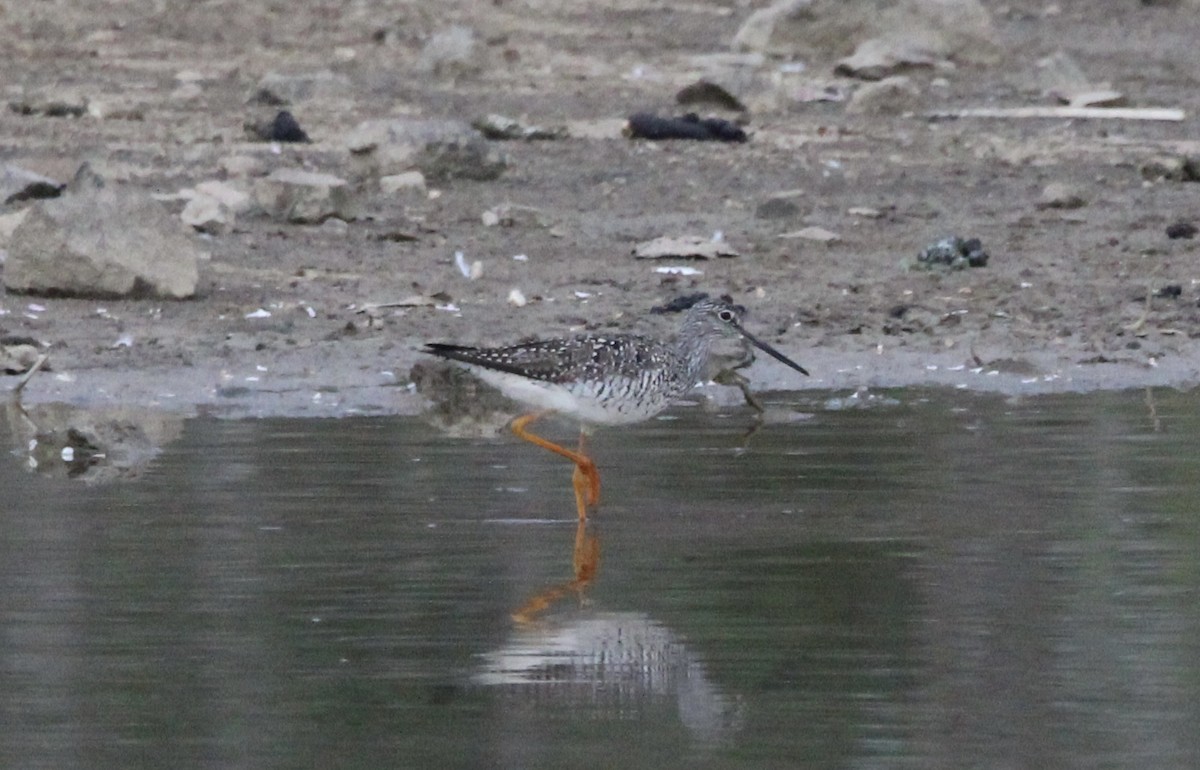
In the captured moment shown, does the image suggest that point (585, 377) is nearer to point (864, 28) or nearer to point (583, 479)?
point (583, 479)

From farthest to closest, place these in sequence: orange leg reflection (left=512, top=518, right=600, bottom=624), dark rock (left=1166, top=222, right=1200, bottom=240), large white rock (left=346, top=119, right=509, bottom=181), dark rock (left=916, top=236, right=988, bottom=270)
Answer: large white rock (left=346, top=119, right=509, bottom=181), dark rock (left=1166, top=222, right=1200, bottom=240), dark rock (left=916, top=236, right=988, bottom=270), orange leg reflection (left=512, top=518, right=600, bottom=624)

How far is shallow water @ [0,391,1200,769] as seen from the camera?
561 centimetres

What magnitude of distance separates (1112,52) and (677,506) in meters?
15.7

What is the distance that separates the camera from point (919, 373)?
1154 centimetres

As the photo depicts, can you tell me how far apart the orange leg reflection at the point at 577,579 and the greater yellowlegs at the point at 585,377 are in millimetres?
751

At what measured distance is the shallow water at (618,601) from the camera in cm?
561

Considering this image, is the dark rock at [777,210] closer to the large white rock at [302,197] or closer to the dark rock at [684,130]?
the dark rock at [684,130]

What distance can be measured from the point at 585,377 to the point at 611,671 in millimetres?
2924

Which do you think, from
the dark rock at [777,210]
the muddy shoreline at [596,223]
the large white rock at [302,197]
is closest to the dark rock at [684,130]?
the muddy shoreline at [596,223]

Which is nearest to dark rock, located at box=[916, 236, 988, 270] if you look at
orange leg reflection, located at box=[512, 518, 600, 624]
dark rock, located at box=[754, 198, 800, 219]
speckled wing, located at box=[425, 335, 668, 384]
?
dark rock, located at box=[754, 198, 800, 219]

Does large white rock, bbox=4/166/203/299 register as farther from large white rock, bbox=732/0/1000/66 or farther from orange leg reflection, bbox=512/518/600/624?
large white rock, bbox=732/0/1000/66

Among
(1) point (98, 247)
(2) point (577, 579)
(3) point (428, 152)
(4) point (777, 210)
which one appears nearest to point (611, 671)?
(2) point (577, 579)

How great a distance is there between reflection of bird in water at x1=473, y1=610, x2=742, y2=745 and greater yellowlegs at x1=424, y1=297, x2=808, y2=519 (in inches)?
83.6

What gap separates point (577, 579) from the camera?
24.0 ft
